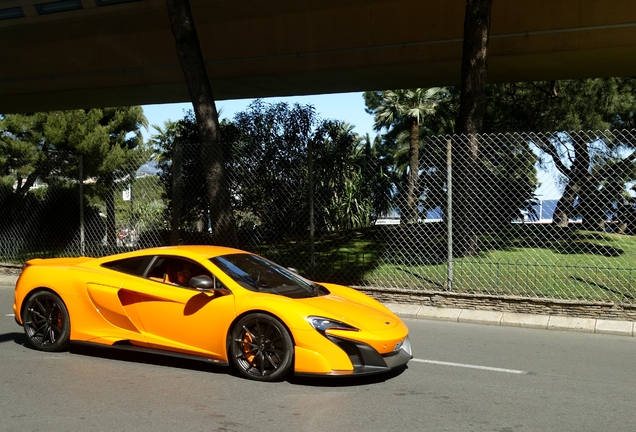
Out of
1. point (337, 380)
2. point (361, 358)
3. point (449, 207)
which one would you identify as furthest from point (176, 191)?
point (361, 358)

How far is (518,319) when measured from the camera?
959 cm

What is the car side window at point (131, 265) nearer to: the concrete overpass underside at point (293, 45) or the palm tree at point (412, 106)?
the concrete overpass underside at point (293, 45)

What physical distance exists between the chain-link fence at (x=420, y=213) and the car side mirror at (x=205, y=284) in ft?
15.0

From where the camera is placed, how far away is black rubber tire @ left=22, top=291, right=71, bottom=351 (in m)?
7.33

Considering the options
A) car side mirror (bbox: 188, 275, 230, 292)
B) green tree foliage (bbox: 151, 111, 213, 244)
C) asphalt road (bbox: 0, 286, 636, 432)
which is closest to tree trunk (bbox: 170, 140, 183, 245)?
green tree foliage (bbox: 151, 111, 213, 244)

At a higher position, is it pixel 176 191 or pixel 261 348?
pixel 176 191

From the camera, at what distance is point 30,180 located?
15555 mm

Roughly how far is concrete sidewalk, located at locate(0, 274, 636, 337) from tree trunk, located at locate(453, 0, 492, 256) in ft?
4.08

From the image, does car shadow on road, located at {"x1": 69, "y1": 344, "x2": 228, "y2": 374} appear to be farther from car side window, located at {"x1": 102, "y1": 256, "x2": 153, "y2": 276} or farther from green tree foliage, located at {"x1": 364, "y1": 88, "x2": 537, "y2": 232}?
green tree foliage, located at {"x1": 364, "y1": 88, "x2": 537, "y2": 232}

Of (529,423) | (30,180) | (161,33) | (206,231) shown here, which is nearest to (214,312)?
(529,423)

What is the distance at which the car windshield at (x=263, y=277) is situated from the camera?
22.5ft

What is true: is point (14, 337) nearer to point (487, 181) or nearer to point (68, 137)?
point (487, 181)

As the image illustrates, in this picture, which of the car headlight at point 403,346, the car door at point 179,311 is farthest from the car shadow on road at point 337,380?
the car door at point 179,311

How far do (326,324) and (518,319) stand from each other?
4346 millimetres
